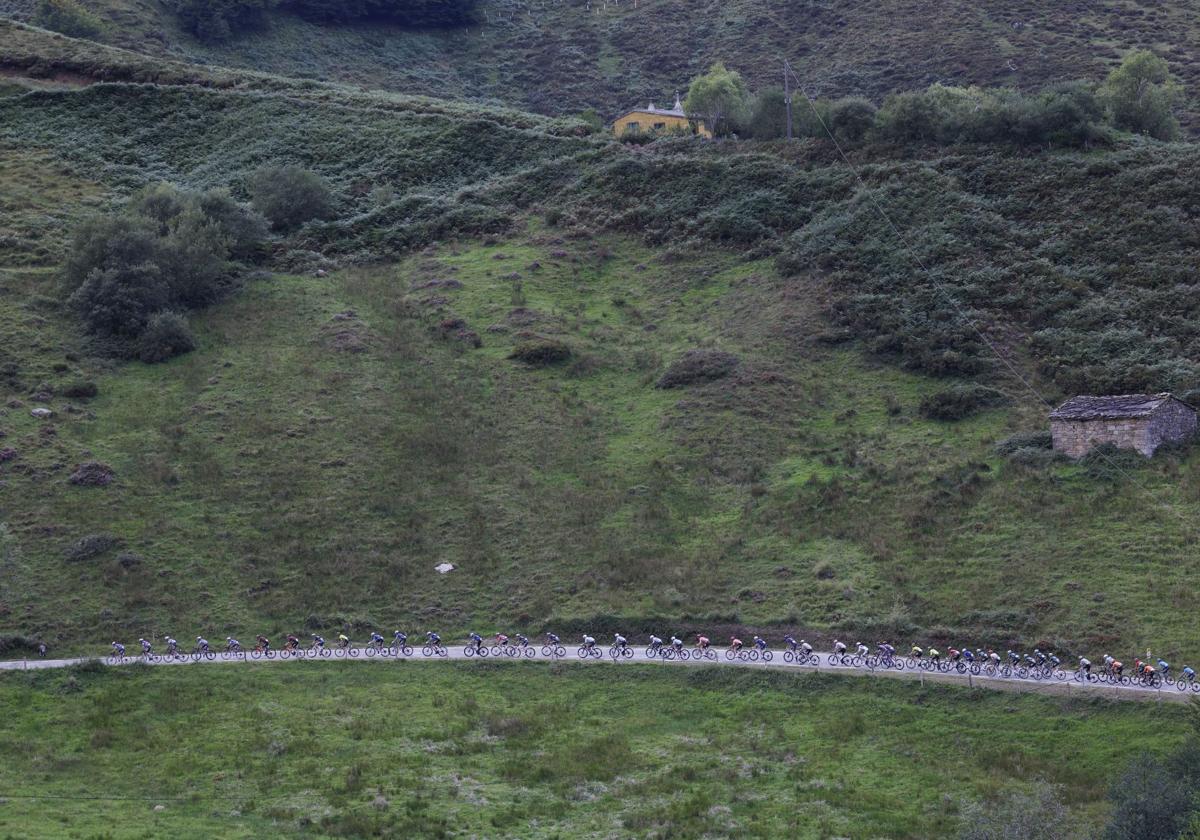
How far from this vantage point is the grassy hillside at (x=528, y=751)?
39.3 metres

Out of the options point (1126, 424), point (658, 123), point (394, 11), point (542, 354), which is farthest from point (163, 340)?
point (394, 11)

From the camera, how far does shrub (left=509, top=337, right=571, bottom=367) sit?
76375 mm

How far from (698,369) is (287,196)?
130ft

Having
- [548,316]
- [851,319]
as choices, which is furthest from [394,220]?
[851,319]

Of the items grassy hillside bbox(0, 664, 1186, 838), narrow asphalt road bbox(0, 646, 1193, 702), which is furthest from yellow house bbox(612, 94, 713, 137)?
grassy hillside bbox(0, 664, 1186, 838)

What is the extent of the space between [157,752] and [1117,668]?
3123 cm

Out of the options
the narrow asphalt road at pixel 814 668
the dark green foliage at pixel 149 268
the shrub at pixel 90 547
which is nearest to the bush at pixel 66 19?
the dark green foliage at pixel 149 268

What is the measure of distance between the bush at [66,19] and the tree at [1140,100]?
9555 centimetres

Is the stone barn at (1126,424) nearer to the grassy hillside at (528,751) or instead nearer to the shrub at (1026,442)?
the shrub at (1026,442)

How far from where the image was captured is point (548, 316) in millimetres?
81312

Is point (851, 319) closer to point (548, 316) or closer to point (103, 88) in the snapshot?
point (548, 316)

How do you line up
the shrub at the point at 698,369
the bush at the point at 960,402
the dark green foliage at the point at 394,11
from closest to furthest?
the bush at the point at 960,402 → the shrub at the point at 698,369 → the dark green foliage at the point at 394,11

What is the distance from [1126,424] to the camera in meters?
59.1

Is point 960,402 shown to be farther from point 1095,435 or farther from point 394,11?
point 394,11
